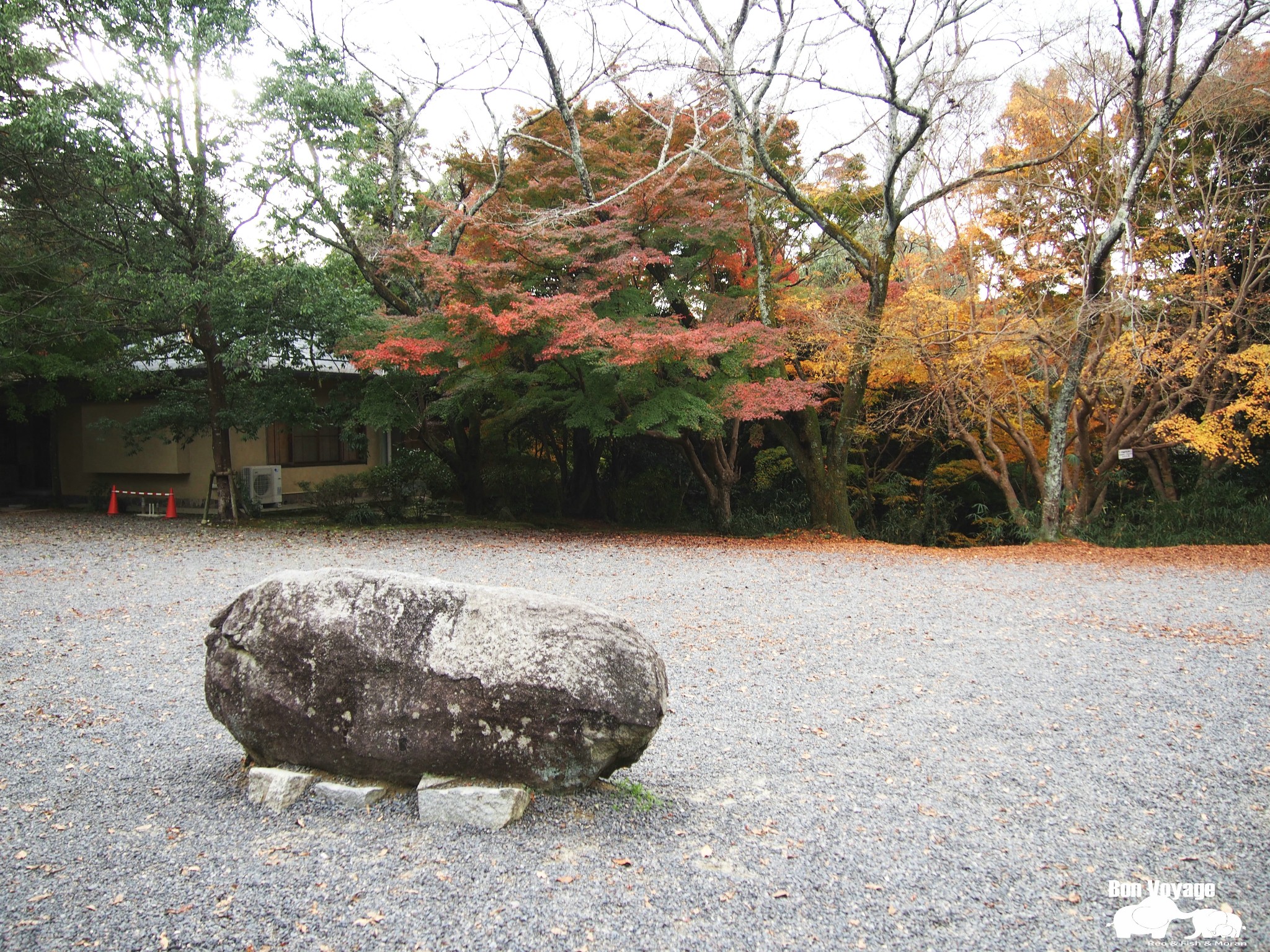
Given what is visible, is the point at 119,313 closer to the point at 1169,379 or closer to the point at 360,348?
the point at 360,348

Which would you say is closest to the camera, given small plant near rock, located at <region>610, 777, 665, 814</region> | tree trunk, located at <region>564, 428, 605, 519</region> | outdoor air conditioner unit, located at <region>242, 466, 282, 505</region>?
small plant near rock, located at <region>610, 777, 665, 814</region>

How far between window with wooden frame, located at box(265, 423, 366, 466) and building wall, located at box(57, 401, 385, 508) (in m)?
0.11

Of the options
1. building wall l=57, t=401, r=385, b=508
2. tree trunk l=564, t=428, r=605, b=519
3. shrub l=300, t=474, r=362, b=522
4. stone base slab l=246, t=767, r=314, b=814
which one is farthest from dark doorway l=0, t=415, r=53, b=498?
stone base slab l=246, t=767, r=314, b=814

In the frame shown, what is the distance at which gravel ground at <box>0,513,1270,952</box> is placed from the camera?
8.32 ft

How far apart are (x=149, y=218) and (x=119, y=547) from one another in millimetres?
4581

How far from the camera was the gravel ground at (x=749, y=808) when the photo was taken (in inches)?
99.8

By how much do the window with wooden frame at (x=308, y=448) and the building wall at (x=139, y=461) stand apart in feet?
0.35

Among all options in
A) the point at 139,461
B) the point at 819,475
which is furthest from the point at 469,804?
the point at 139,461

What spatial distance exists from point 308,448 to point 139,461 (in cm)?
302

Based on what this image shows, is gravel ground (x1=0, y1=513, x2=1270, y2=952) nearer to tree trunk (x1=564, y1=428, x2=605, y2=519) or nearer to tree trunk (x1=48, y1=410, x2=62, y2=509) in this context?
tree trunk (x1=564, y1=428, x2=605, y2=519)

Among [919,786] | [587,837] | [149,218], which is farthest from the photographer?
[149,218]

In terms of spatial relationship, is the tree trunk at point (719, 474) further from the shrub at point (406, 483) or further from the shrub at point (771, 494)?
the shrub at point (406, 483)

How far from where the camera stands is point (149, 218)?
35.6 feet

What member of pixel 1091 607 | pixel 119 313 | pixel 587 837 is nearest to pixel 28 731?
pixel 587 837
